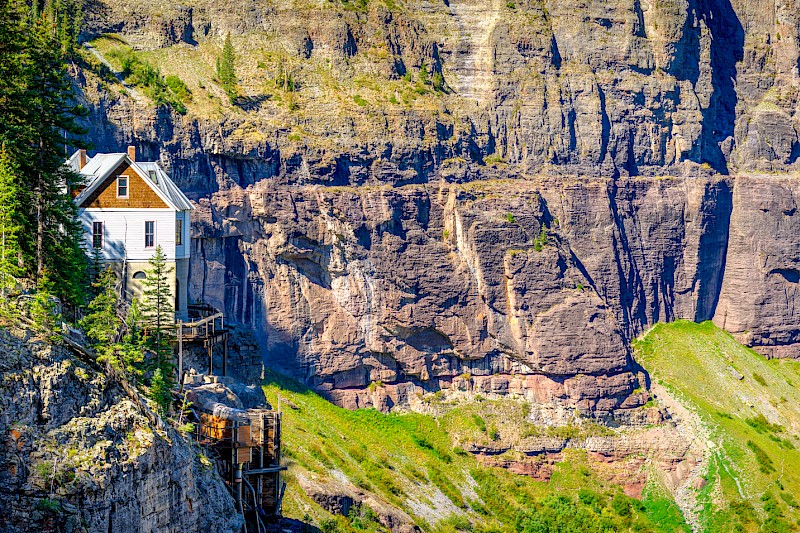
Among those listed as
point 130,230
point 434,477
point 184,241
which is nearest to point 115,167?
point 130,230

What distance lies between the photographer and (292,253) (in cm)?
9706

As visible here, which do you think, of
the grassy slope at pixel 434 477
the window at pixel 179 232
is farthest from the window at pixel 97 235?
the grassy slope at pixel 434 477

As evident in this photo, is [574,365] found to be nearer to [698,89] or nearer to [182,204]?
[698,89]

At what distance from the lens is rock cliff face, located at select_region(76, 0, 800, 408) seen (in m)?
96.2

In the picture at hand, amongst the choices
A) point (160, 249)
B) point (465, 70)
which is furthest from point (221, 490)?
point (465, 70)

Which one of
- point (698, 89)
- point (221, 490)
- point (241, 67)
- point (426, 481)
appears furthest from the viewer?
point (698, 89)

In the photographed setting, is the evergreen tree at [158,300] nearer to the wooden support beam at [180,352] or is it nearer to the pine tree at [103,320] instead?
the wooden support beam at [180,352]

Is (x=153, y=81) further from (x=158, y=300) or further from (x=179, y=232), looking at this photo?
(x=158, y=300)

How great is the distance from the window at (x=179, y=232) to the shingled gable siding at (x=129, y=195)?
134 cm

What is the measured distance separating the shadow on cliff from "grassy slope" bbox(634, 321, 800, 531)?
46.9 ft

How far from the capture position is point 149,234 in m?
52.4

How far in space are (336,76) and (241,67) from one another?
256 inches

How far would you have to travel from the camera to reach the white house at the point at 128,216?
51000 millimetres

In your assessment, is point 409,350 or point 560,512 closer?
point 560,512
